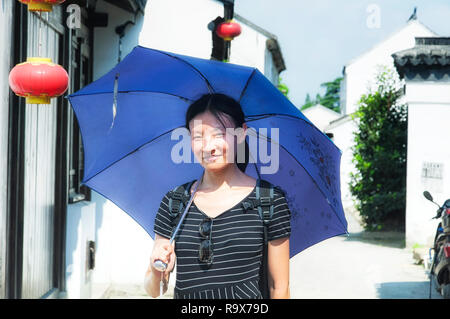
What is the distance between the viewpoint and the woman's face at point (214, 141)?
8.15ft

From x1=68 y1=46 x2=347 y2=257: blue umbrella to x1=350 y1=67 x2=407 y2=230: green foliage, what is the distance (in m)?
13.0

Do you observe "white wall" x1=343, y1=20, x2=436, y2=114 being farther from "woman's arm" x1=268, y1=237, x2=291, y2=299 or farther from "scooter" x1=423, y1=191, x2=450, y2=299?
"woman's arm" x1=268, y1=237, x2=291, y2=299

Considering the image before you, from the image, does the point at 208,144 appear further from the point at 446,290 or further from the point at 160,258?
the point at 446,290

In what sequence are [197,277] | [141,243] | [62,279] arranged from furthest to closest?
[141,243]
[62,279]
[197,277]

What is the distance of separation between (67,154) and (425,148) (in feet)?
29.3

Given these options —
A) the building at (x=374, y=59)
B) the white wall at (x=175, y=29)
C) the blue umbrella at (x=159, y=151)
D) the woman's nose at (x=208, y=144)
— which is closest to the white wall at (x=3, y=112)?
the blue umbrella at (x=159, y=151)

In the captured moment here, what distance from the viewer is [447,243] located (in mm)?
6539

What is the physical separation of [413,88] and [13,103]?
10.3 m

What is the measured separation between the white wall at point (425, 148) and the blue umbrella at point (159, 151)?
10.6 m

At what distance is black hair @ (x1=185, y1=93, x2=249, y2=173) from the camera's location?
8.29 feet

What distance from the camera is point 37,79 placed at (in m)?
3.78
